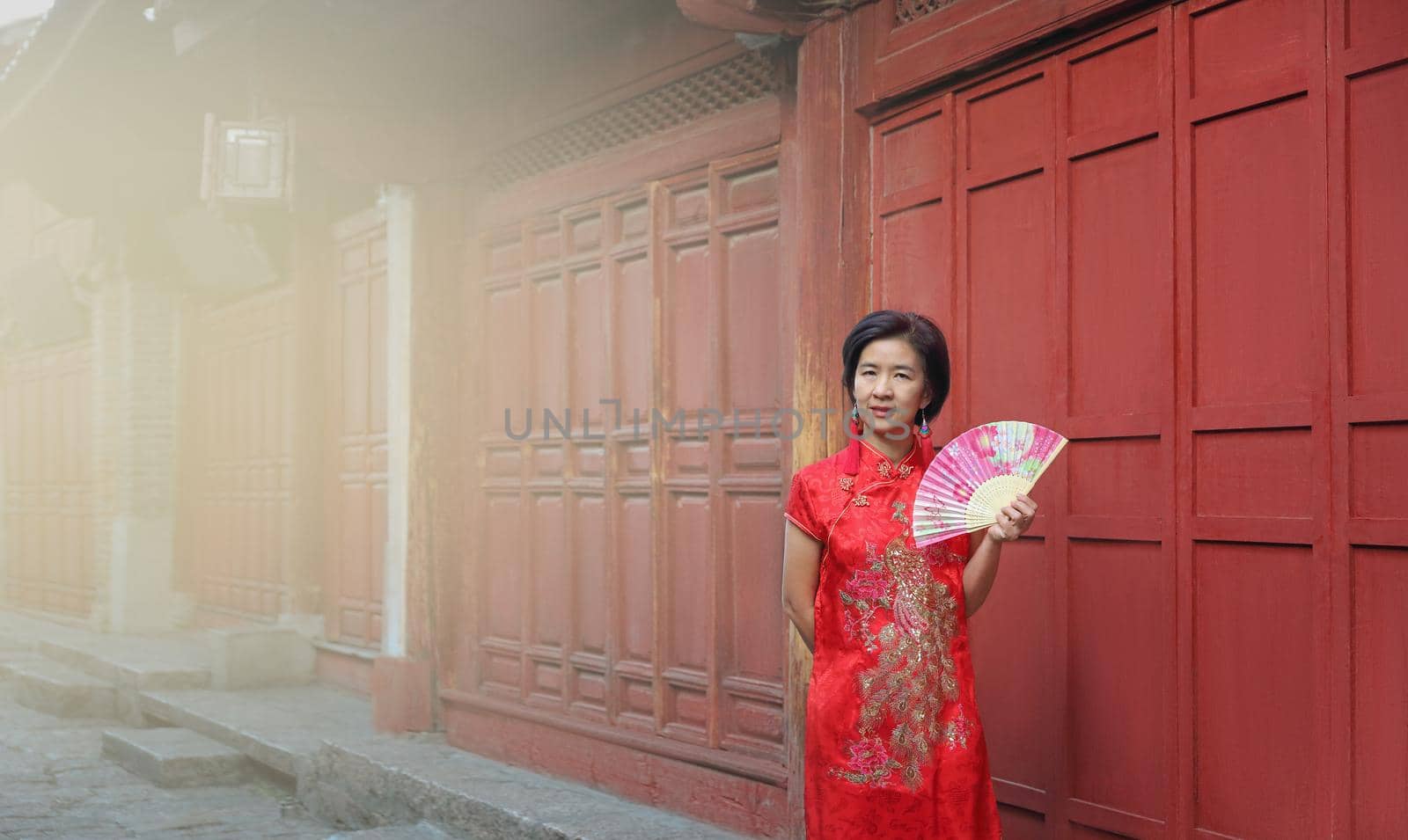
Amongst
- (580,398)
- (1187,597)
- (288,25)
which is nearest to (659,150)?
(580,398)

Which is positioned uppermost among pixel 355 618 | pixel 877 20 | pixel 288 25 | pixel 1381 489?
pixel 288 25

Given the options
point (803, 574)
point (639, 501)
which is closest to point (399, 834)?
point (639, 501)

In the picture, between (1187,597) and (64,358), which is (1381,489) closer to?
(1187,597)

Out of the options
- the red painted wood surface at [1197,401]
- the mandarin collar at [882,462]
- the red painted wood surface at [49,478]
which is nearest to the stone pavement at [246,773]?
the red painted wood surface at [1197,401]

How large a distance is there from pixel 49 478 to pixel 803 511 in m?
13.0

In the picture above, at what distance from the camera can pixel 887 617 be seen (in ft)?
10.7

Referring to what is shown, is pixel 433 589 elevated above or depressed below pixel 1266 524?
below

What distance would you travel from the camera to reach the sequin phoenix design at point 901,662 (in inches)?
126

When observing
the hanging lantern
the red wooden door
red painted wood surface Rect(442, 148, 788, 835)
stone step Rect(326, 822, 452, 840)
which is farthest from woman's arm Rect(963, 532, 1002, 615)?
the red wooden door

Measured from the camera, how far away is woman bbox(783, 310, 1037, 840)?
10.4ft

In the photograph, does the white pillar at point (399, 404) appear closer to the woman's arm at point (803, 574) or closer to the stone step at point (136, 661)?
the stone step at point (136, 661)

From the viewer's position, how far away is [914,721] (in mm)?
3195

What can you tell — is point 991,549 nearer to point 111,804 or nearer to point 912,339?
point 912,339

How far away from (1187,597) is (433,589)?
4.59 metres
